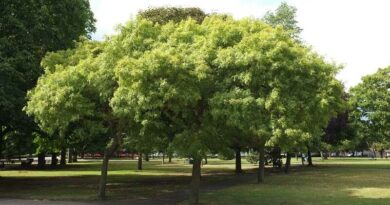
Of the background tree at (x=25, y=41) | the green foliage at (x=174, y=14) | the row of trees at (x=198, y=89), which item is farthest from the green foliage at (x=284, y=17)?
the row of trees at (x=198, y=89)

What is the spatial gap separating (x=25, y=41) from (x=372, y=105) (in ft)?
127

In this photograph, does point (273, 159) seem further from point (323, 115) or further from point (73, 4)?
point (323, 115)

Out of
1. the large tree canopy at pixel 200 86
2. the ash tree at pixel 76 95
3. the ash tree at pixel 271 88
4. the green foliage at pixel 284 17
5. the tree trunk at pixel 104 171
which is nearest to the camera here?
the ash tree at pixel 271 88

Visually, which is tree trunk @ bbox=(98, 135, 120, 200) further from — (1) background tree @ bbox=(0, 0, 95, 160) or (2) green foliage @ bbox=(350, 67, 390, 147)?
(2) green foliage @ bbox=(350, 67, 390, 147)

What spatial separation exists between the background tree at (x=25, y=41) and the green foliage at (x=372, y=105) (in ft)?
113

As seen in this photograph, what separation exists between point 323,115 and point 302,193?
572 centimetres

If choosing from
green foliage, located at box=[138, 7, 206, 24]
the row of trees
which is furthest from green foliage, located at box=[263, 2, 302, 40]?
the row of trees

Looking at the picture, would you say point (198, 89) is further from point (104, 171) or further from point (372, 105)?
point (372, 105)

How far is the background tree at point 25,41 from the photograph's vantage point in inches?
940

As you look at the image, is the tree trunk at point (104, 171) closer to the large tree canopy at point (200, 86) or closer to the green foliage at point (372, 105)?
the large tree canopy at point (200, 86)

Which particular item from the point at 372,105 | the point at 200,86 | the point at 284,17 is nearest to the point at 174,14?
the point at 284,17

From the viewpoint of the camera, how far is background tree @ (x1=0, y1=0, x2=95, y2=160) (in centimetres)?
2387

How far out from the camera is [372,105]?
53125 millimetres

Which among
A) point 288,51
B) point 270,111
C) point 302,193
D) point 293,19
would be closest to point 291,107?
point 270,111
